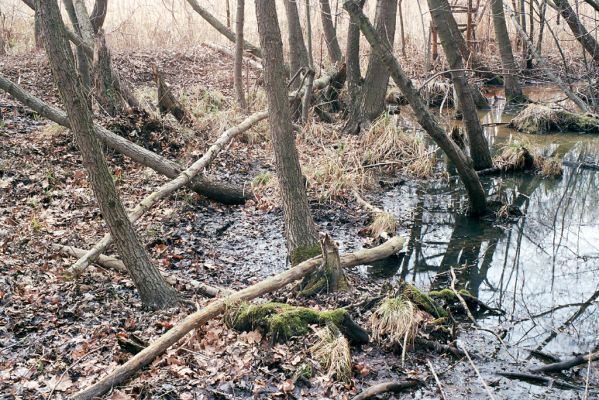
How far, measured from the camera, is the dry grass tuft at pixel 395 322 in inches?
235

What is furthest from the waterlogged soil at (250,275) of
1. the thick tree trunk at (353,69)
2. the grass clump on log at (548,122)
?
the thick tree trunk at (353,69)

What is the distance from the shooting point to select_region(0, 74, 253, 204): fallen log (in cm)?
955

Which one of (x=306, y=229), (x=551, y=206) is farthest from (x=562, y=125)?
(x=306, y=229)

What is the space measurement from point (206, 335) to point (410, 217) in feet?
17.4

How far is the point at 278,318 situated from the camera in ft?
19.4

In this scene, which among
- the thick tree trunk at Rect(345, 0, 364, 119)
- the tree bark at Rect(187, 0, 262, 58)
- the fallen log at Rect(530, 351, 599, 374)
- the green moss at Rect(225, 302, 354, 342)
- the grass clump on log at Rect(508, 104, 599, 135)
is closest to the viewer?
the fallen log at Rect(530, 351, 599, 374)

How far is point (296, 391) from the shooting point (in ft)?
17.2

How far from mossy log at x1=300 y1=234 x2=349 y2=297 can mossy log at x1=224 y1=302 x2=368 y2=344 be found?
0.79 metres

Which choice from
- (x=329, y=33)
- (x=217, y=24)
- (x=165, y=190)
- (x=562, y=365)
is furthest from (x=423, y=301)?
(x=329, y=33)

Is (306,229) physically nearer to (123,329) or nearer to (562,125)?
(123,329)

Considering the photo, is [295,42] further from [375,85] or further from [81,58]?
[81,58]

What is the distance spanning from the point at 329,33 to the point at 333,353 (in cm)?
1240

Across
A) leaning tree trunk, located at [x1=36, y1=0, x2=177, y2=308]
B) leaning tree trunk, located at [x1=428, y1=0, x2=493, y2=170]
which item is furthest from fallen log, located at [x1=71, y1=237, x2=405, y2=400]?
leaning tree trunk, located at [x1=428, y1=0, x2=493, y2=170]

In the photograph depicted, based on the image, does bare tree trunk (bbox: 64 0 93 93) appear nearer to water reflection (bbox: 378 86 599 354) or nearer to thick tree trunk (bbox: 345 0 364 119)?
thick tree trunk (bbox: 345 0 364 119)
